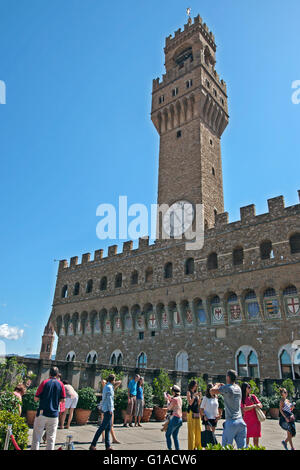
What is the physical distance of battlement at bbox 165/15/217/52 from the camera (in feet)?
104

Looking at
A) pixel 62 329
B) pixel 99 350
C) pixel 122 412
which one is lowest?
pixel 122 412

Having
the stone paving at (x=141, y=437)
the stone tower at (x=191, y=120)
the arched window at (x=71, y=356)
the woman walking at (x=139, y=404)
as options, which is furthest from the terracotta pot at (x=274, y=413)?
the arched window at (x=71, y=356)

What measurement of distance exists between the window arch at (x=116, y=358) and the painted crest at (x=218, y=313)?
8900 millimetres

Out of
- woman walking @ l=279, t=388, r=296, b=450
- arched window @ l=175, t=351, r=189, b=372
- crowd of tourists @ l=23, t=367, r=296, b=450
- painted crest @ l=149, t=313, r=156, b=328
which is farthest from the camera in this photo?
painted crest @ l=149, t=313, r=156, b=328

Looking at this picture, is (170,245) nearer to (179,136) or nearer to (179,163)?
(179,163)

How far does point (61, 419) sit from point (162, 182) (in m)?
21.6

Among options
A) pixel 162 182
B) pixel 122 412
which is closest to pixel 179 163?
pixel 162 182

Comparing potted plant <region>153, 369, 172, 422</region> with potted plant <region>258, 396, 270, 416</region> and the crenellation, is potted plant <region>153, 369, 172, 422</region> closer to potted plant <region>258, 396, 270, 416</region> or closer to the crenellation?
potted plant <region>258, 396, 270, 416</region>

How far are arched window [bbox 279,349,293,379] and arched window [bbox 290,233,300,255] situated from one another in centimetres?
564

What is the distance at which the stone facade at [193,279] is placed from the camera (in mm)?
19000

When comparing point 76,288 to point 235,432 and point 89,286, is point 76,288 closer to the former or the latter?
point 89,286

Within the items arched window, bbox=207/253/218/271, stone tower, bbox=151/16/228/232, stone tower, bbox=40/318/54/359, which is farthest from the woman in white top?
stone tower, bbox=40/318/54/359

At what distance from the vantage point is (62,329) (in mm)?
31078

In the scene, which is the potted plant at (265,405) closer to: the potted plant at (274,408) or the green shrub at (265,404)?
the green shrub at (265,404)
